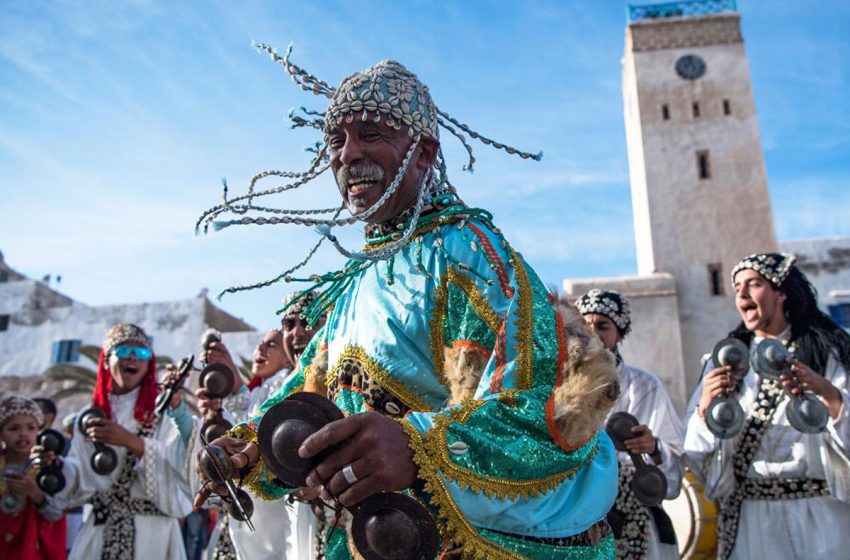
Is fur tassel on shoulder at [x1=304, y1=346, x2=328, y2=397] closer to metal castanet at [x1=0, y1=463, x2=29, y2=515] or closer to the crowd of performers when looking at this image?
the crowd of performers

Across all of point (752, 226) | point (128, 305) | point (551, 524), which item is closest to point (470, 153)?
point (551, 524)

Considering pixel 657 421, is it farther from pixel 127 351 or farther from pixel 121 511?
pixel 127 351

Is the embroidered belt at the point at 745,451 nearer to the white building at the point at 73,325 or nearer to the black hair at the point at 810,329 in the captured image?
the black hair at the point at 810,329

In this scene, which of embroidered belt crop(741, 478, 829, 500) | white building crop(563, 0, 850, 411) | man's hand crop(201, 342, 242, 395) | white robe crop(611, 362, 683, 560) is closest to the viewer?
embroidered belt crop(741, 478, 829, 500)

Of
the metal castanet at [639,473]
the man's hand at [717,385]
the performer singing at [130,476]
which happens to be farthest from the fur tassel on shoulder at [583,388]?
the performer singing at [130,476]

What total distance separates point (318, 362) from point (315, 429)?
3.23 feet

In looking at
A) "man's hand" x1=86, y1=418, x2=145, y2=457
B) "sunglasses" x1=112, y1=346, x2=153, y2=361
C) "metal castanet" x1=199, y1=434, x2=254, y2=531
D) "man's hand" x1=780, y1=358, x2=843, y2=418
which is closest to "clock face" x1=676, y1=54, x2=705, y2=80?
"sunglasses" x1=112, y1=346, x2=153, y2=361

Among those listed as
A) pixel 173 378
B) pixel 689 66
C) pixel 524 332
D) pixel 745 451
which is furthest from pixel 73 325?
pixel 524 332

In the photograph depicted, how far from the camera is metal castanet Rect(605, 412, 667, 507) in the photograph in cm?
423

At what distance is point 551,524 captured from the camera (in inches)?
71.5

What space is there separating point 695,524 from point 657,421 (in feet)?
4.04

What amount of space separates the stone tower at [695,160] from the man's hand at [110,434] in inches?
798

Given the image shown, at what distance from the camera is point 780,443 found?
4.33 metres

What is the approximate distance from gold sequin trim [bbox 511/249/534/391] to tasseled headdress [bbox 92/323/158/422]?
485 cm
